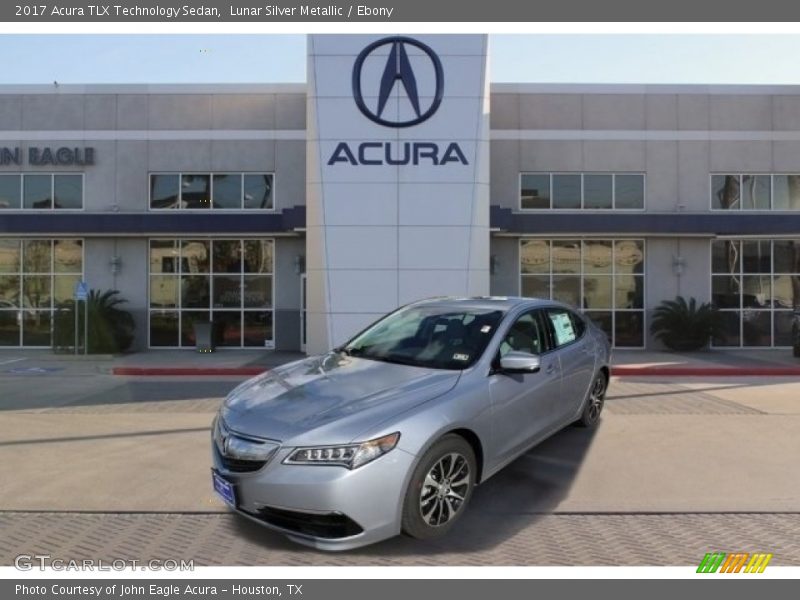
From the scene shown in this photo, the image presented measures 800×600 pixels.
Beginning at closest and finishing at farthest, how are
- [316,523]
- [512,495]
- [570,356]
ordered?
[316,523], [512,495], [570,356]

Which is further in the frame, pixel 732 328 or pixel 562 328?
pixel 732 328

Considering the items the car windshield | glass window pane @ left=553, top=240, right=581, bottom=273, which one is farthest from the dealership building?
the car windshield

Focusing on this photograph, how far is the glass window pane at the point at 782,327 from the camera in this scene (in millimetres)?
18641

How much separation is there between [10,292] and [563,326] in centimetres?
1780

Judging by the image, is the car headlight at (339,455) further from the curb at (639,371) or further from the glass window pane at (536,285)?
the glass window pane at (536,285)

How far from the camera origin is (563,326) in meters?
6.77

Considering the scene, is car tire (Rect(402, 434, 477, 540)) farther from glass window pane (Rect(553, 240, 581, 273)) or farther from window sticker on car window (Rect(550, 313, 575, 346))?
glass window pane (Rect(553, 240, 581, 273))

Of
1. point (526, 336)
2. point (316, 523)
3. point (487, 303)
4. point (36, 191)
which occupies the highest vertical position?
point (36, 191)

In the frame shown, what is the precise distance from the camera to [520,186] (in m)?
18.5

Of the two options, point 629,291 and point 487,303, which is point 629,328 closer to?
point 629,291

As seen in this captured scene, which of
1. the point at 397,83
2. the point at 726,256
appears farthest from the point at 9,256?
the point at 726,256

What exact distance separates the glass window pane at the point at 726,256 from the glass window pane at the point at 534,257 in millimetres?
4893

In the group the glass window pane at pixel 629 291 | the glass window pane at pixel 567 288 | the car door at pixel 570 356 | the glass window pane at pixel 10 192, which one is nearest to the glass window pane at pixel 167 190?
the glass window pane at pixel 10 192

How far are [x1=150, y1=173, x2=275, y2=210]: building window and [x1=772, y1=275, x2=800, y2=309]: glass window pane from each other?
14.8 meters
